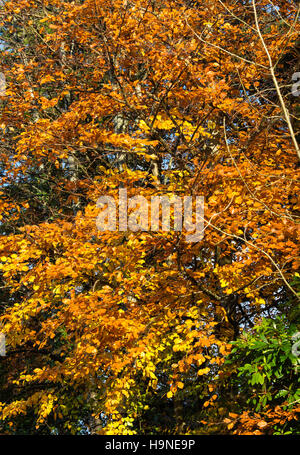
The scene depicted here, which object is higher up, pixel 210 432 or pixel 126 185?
pixel 126 185

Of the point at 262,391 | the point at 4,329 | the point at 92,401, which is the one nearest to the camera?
the point at 262,391

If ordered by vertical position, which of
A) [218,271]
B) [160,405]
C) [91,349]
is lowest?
[160,405]

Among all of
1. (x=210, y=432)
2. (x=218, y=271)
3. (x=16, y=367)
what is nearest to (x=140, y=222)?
(x=218, y=271)

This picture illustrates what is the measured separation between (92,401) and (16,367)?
4.27m

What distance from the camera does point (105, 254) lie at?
7.48 m

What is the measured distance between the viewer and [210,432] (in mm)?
8195

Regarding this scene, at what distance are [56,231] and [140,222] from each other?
61.3 inches

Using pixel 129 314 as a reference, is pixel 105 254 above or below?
above

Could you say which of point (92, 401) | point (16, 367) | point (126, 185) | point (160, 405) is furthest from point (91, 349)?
point (16, 367)
